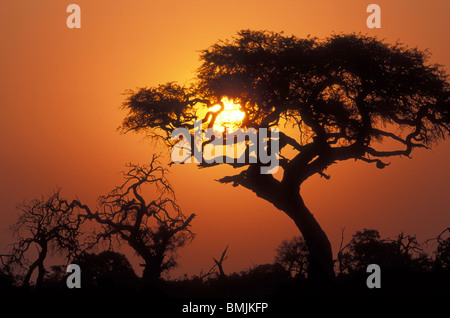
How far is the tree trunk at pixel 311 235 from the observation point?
28.2m

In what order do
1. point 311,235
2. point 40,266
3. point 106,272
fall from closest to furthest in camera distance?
point 106,272, point 40,266, point 311,235

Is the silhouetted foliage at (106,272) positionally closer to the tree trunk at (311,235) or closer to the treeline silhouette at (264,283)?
the treeline silhouette at (264,283)

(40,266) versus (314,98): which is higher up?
(314,98)

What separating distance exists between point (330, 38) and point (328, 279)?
12768 millimetres

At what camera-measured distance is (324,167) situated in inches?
1182

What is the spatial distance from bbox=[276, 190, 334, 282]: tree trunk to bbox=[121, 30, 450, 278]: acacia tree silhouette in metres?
0.05

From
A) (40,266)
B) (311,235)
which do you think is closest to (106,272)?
(40,266)

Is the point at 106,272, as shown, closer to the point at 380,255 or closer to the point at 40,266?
the point at 40,266

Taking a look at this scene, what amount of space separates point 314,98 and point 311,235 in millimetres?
7079

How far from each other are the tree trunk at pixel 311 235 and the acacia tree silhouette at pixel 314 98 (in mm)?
52

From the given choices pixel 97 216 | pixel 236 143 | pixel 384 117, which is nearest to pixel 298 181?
pixel 236 143

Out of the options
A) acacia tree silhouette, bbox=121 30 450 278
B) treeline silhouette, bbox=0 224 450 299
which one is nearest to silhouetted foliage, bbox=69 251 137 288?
treeline silhouette, bbox=0 224 450 299

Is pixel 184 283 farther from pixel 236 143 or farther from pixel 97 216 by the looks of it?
pixel 236 143

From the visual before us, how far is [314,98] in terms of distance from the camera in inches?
1172
